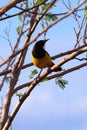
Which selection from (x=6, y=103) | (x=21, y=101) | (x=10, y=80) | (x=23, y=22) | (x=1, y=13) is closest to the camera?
(x=1, y=13)

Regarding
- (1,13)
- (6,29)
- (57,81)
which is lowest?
(57,81)

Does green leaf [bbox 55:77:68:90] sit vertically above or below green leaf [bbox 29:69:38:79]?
below

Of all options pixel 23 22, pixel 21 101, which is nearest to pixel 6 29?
pixel 23 22

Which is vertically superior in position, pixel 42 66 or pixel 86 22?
pixel 86 22

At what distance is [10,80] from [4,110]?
377 millimetres

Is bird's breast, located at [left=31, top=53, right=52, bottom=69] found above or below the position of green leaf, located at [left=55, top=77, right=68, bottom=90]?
above

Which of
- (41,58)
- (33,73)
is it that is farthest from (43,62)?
(33,73)

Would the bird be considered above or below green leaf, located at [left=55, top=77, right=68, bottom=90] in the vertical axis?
above

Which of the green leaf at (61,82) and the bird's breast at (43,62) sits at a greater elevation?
the bird's breast at (43,62)

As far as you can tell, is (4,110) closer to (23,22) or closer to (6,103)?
(6,103)

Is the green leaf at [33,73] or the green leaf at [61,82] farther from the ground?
the green leaf at [33,73]

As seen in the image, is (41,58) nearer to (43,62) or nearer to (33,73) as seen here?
(43,62)

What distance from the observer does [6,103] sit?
3.35 m

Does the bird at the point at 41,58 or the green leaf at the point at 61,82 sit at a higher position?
the bird at the point at 41,58
